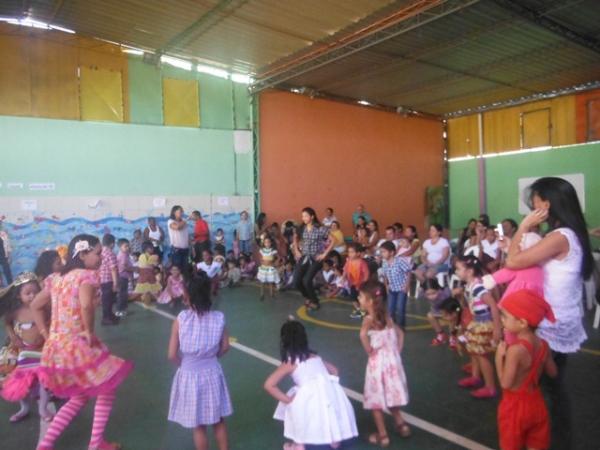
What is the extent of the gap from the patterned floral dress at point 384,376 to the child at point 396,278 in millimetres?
2785

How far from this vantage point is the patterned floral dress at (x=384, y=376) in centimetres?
346

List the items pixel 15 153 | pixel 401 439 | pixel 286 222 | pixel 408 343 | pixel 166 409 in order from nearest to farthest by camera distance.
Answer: pixel 401 439, pixel 166 409, pixel 408 343, pixel 15 153, pixel 286 222

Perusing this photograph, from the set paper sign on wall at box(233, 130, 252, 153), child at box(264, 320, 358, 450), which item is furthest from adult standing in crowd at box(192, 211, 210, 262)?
child at box(264, 320, 358, 450)

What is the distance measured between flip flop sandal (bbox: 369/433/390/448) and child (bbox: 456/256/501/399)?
119 centimetres

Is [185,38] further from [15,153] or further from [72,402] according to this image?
[72,402]

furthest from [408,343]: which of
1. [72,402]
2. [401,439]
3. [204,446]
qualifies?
[72,402]

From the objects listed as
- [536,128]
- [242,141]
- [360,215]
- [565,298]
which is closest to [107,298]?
[565,298]

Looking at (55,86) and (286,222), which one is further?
(286,222)

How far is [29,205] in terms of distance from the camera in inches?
424

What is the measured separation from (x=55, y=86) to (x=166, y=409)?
9.19 meters

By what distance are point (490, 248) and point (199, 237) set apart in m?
6.43

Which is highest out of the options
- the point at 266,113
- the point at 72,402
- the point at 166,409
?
the point at 266,113

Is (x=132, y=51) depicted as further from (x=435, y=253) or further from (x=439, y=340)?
(x=439, y=340)

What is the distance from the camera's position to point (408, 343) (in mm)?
5980
